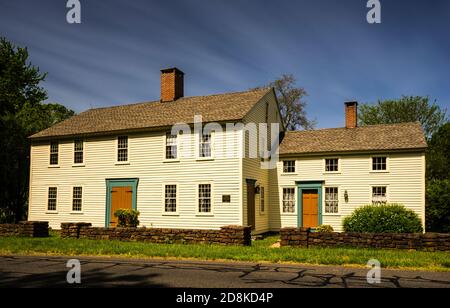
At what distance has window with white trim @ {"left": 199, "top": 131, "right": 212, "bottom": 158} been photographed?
2070 centimetres

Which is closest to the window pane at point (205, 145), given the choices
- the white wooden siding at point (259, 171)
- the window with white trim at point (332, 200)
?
the white wooden siding at point (259, 171)

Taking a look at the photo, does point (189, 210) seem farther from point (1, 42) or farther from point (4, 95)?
point (1, 42)

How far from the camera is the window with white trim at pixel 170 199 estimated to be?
2119cm

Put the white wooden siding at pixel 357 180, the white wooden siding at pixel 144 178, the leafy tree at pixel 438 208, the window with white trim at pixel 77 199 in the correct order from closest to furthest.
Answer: the white wooden siding at pixel 144 178 < the leafy tree at pixel 438 208 < the white wooden siding at pixel 357 180 < the window with white trim at pixel 77 199

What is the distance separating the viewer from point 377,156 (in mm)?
21703

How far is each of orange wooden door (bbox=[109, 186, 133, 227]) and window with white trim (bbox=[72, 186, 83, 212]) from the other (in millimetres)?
2476

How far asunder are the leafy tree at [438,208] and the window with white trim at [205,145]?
12.1 metres

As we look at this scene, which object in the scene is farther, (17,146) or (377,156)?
(17,146)

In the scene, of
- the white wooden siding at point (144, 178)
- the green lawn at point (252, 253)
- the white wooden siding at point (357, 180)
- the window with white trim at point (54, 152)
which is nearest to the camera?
the green lawn at point (252, 253)

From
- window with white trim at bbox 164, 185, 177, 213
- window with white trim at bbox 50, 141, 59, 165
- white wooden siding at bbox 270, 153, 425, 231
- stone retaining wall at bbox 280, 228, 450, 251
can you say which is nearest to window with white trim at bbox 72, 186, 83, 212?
window with white trim at bbox 50, 141, 59, 165

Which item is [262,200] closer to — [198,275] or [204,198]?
[204,198]

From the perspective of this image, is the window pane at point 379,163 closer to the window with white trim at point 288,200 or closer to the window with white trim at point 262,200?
the window with white trim at point 288,200

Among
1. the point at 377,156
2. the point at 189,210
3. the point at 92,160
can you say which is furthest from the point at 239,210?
the point at 92,160
